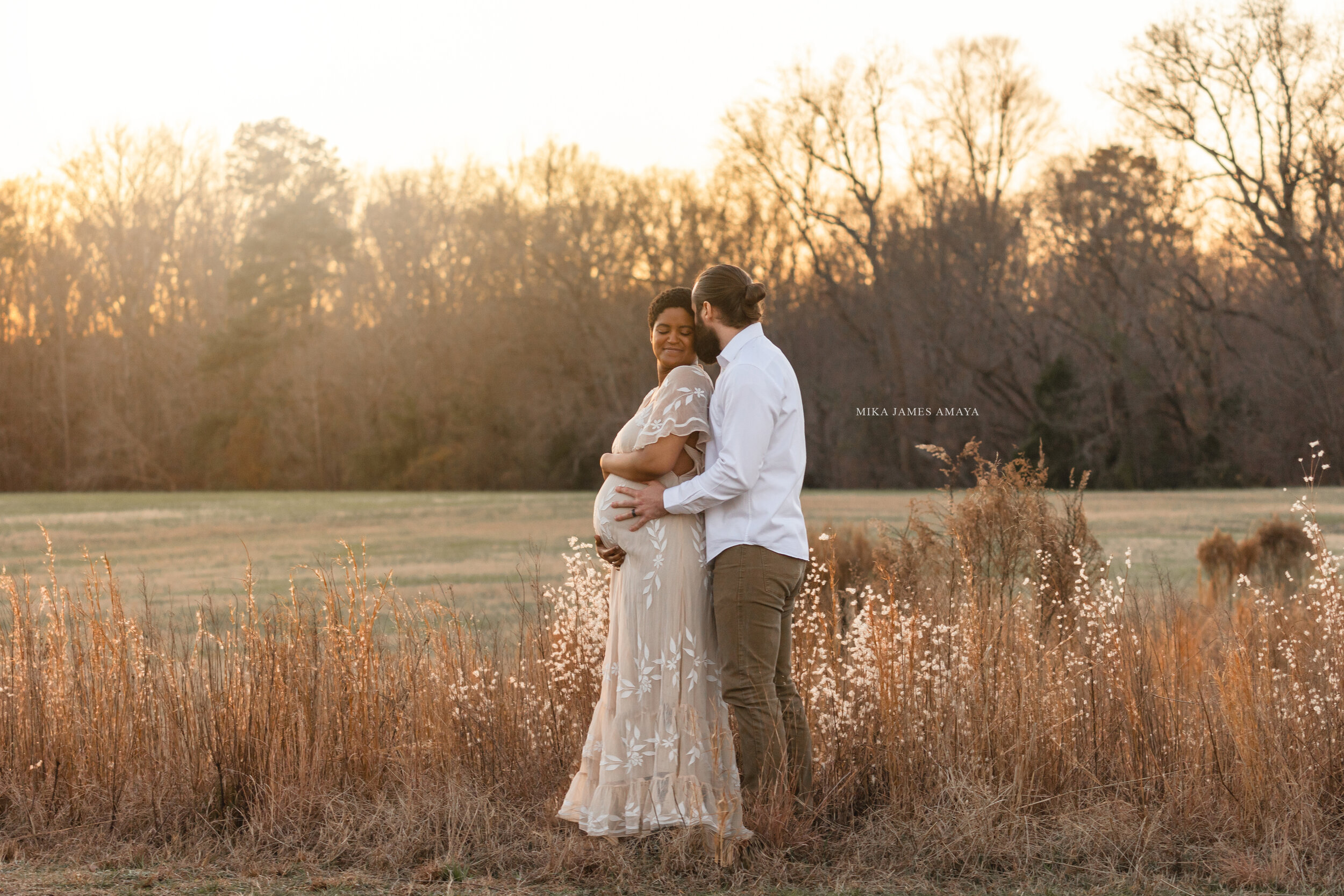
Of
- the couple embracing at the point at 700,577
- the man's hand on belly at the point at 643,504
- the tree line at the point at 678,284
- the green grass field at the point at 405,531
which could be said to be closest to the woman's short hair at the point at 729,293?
the couple embracing at the point at 700,577

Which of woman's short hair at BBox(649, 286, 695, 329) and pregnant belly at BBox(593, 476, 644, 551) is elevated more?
woman's short hair at BBox(649, 286, 695, 329)

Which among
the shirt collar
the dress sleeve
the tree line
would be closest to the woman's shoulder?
the dress sleeve

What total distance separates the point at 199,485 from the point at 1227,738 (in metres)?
53.3

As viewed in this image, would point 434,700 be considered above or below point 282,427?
below

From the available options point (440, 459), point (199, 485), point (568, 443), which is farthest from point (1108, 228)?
point (199, 485)

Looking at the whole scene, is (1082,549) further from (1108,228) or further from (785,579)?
A: (1108,228)

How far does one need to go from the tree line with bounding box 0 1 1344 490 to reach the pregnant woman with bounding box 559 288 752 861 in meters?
36.7

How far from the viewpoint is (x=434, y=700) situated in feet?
18.6

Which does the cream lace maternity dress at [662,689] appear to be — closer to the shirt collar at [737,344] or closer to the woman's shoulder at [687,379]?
the woman's shoulder at [687,379]

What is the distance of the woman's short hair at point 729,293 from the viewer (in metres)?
4.38

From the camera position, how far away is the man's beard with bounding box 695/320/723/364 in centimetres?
449

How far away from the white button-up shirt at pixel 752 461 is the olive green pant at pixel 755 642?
0.06m

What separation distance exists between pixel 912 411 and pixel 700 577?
130 ft

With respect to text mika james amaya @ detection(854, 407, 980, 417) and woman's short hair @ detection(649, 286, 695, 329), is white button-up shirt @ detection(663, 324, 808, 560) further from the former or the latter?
text mika james amaya @ detection(854, 407, 980, 417)
